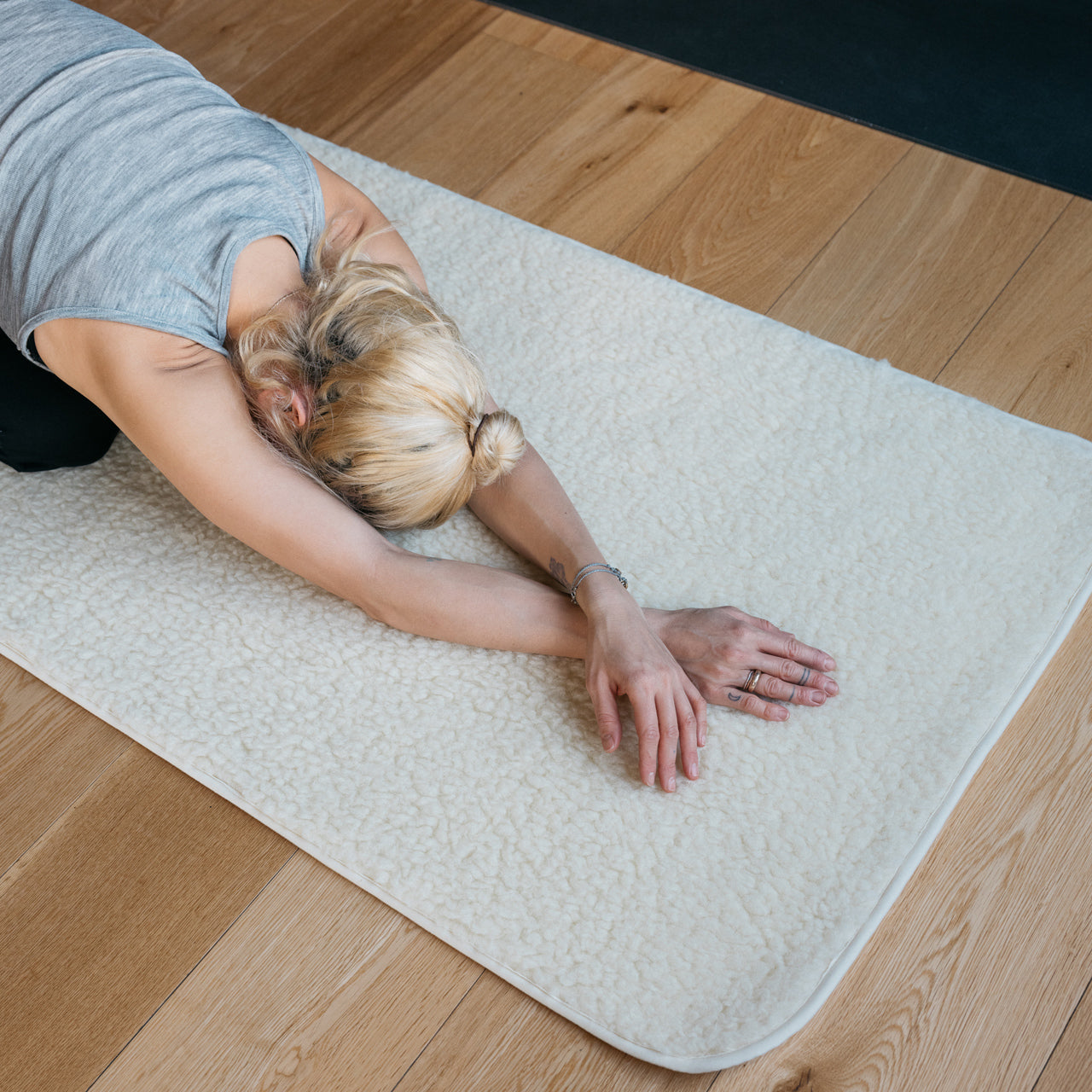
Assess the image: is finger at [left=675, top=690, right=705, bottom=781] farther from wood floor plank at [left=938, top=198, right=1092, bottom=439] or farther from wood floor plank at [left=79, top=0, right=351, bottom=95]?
wood floor plank at [left=79, top=0, right=351, bottom=95]

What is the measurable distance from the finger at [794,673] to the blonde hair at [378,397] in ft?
1.10

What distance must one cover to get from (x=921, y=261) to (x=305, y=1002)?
1245mm

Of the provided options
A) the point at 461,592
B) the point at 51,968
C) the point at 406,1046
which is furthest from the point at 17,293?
the point at 406,1046

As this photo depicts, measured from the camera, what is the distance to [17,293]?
111cm

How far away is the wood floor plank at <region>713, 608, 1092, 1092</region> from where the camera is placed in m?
0.93

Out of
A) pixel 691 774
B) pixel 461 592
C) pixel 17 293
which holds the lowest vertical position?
pixel 691 774

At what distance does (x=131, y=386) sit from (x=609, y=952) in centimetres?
70

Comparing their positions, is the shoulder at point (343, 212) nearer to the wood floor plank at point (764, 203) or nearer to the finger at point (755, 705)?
the wood floor plank at point (764, 203)

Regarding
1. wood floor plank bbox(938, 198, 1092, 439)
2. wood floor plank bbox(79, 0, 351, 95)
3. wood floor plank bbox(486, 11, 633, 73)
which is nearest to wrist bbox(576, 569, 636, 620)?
wood floor plank bbox(938, 198, 1092, 439)

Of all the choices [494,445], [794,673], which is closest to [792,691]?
[794,673]

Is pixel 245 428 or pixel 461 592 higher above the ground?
A: pixel 245 428

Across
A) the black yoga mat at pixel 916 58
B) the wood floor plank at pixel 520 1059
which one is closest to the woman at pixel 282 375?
the wood floor plank at pixel 520 1059

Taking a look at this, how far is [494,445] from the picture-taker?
1.07 metres

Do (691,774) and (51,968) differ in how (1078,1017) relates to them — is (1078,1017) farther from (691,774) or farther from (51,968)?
A: (51,968)
